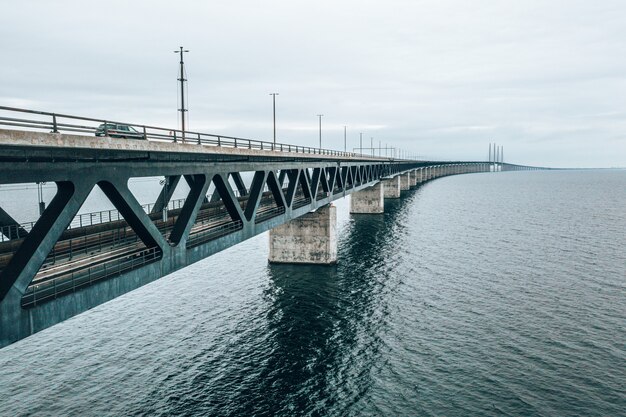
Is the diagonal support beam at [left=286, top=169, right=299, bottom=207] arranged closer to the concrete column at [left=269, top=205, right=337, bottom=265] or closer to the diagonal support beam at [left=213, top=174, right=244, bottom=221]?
the diagonal support beam at [left=213, top=174, right=244, bottom=221]

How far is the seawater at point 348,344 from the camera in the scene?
2367 cm

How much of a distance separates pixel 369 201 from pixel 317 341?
69661 mm

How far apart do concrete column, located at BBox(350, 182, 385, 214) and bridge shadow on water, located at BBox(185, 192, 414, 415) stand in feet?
144

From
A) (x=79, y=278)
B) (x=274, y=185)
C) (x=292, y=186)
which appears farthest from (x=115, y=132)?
(x=292, y=186)

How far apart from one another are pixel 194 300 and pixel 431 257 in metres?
32.0

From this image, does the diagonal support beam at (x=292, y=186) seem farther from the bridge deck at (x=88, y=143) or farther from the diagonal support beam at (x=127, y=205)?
the diagonal support beam at (x=127, y=205)

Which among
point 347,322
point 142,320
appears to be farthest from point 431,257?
point 142,320

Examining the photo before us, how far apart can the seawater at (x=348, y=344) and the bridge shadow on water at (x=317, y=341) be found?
0.13 meters

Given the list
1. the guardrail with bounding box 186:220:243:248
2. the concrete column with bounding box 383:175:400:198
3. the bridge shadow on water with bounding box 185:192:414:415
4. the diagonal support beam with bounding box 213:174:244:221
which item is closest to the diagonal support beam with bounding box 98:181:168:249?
the guardrail with bounding box 186:220:243:248

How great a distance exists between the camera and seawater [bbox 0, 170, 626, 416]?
77.7ft

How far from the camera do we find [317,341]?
1243 inches

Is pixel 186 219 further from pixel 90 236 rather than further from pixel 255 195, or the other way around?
pixel 255 195

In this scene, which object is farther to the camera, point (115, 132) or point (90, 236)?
point (90, 236)

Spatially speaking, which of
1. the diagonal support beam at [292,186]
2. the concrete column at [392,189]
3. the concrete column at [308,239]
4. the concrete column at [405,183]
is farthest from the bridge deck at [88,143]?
the concrete column at [405,183]
